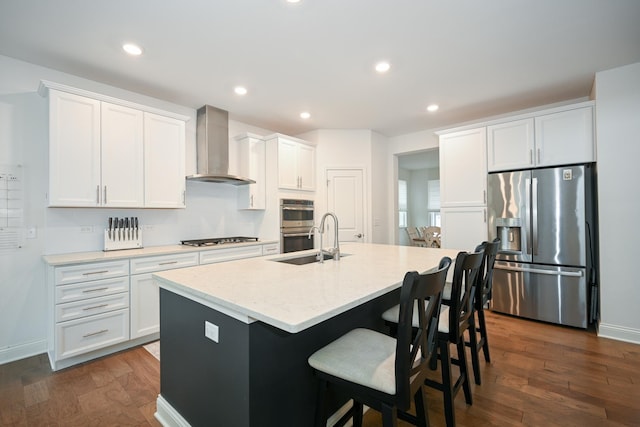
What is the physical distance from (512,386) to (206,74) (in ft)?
12.2

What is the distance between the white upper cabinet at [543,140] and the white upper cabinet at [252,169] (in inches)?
121

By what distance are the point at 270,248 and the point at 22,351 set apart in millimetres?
2545

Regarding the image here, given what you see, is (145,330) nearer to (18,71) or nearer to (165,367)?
(165,367)

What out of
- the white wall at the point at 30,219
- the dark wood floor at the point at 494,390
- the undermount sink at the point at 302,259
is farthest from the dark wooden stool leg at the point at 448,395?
the white wall at the point at 30,219

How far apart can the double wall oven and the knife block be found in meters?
1.76

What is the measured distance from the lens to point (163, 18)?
81.0 inches

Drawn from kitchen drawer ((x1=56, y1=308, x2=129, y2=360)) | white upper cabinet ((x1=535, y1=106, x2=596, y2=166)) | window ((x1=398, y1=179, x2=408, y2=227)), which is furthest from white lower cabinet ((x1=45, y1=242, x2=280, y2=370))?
window ((x1=398, y1=179, x2=408, y2=227))

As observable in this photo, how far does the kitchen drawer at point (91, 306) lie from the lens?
7.74 feet

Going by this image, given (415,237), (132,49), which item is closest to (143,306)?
(132,49)

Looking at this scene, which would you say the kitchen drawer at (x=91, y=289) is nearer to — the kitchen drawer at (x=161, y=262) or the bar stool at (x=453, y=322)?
the kitchen drawer at (x=161, y=262)

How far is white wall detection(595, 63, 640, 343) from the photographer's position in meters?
2.77

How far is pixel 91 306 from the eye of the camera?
248cm

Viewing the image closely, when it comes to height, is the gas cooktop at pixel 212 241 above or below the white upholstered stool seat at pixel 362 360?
above

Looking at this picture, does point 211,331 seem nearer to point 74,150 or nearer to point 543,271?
point 74,150
